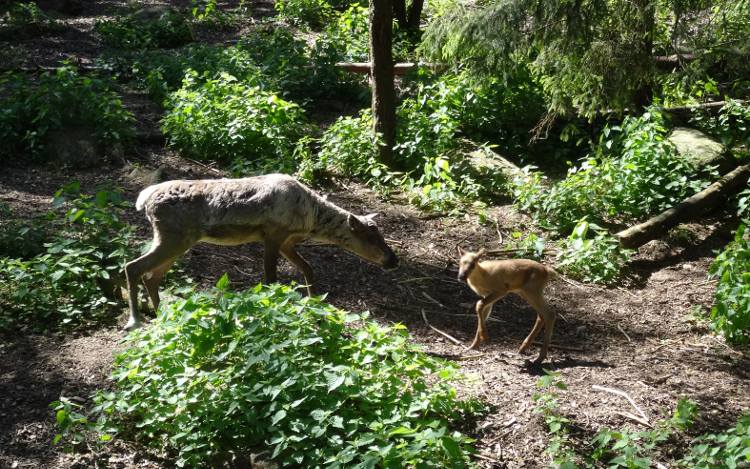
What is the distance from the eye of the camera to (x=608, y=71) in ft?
34.2

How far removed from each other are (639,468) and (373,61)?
8381 millimetres

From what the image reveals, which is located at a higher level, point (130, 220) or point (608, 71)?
point (608, 71)

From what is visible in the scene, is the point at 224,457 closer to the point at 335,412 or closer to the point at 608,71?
the point at 335,412

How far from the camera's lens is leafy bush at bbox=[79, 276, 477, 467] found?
5.52 meters

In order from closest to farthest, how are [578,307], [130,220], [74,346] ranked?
[74,346] → [578,307] → [130,220]

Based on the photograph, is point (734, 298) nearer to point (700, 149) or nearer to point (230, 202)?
point (700, 149)

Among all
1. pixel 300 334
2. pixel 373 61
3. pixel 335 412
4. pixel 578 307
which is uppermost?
pixel 373 61

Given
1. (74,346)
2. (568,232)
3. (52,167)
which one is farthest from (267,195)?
(52,167)

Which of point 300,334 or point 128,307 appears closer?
point 300,334

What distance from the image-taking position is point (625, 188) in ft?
35.7

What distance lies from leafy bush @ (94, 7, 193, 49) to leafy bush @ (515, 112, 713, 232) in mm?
11055

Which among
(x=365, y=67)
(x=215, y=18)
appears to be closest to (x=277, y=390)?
(x=365, y=67)

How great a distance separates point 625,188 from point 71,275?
721 centimetres

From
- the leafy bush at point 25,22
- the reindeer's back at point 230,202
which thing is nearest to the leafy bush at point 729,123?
the reindeer's back at point 230,202
